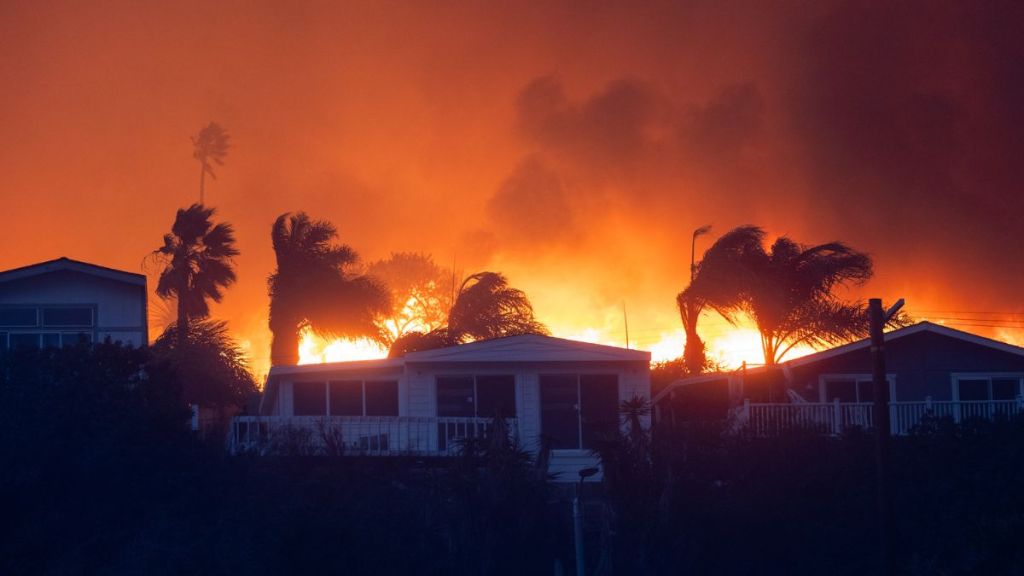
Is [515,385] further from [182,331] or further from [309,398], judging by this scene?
[182,331]

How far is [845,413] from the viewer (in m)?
26.6

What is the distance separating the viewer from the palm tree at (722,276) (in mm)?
38938

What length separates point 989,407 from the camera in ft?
90.9

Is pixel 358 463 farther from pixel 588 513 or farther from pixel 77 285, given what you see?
pixel 77 285

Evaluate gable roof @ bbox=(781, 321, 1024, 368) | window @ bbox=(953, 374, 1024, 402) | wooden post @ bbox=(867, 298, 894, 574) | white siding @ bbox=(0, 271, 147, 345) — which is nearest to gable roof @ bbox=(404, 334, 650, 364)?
gable roof @ bbox=(781, 321, 1024, 368)

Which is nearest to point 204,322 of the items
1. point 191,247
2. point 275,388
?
point 191,247

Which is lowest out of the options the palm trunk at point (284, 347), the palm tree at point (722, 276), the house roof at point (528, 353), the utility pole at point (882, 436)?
the utility pole at point (882, 436)

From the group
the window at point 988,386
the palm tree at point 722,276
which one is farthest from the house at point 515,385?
the palm tree at point 722,276

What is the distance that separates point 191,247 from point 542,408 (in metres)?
17.3

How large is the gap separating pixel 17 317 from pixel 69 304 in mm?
1330

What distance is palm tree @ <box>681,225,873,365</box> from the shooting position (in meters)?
39.1

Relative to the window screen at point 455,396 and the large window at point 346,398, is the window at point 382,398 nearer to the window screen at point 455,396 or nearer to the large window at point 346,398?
the large window at point 346,398

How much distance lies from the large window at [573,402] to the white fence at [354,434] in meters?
1.56

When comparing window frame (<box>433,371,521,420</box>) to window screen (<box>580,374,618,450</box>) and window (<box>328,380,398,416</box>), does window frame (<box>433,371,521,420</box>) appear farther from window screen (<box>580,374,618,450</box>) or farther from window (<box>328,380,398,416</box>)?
window screen (<box>580,374,618,450</box>)
